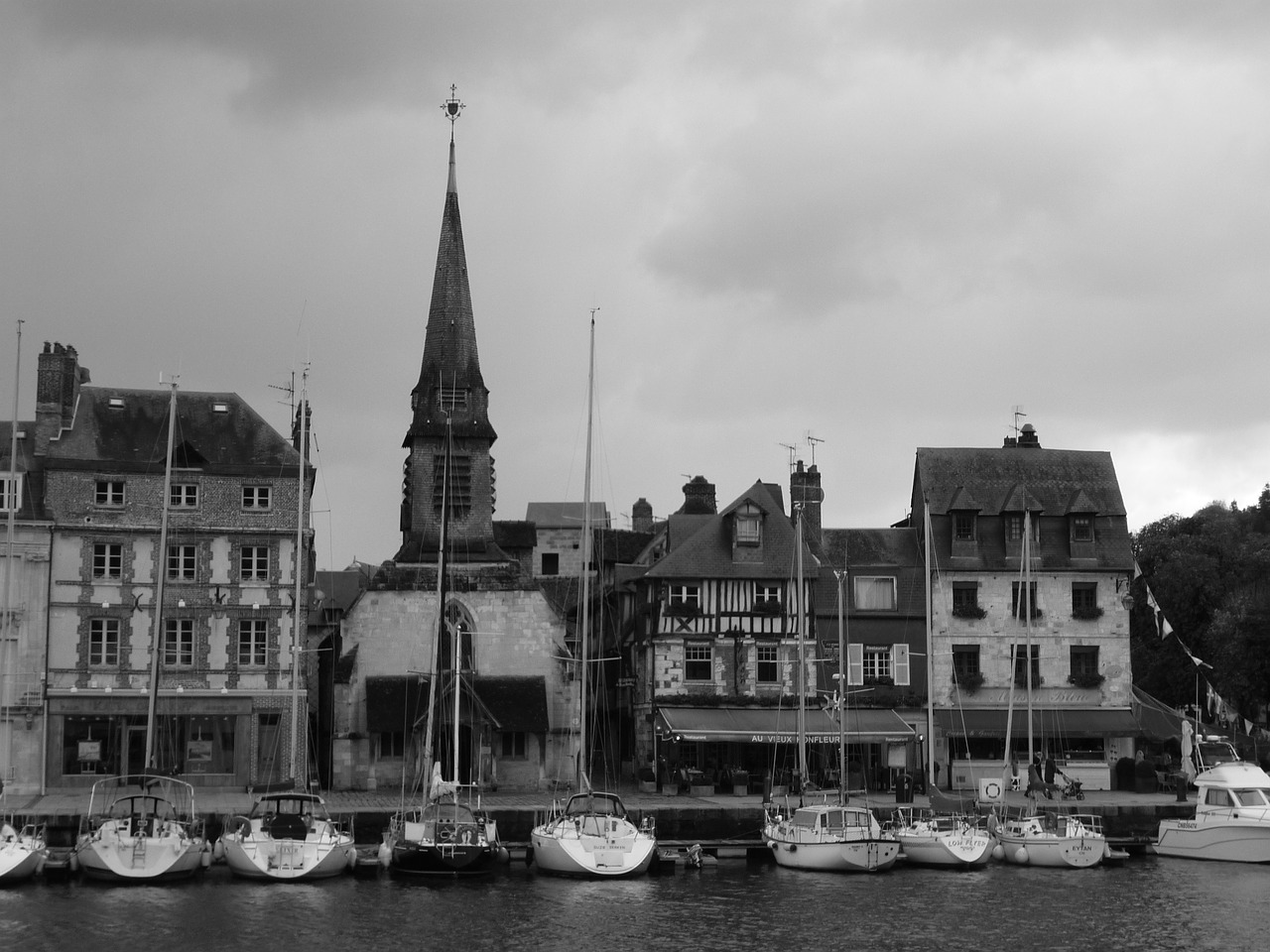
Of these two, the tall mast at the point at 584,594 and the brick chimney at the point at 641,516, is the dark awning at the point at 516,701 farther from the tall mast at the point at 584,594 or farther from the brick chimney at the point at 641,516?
the brick chimney at the point at 641,516

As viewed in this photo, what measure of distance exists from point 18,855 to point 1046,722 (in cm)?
3177

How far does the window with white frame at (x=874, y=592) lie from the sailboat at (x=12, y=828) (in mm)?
26478

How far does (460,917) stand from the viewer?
104ft

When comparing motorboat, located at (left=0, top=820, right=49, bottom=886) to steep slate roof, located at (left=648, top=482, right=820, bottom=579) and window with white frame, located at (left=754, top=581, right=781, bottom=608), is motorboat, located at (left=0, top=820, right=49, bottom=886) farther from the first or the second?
window with white frame, located at (left=754, top=581, right=781, bottom=608)

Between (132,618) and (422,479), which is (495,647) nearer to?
(422,479)

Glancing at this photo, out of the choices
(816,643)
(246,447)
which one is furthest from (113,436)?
(816,643)

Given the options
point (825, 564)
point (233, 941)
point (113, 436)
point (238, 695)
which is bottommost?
point (233, 941)

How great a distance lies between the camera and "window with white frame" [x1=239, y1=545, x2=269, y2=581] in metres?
49.5

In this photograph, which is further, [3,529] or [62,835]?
[3,529]

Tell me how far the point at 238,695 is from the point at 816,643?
18.3 meters

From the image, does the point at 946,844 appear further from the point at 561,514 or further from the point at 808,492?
the point at 561,514

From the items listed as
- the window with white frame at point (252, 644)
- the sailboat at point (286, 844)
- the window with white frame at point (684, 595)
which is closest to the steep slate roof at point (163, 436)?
the window with white frame at point (252, 644)

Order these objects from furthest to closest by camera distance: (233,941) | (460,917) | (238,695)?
(238,695) < (460,917) < (233,941)

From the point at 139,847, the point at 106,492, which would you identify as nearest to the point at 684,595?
the point at 106,492
